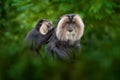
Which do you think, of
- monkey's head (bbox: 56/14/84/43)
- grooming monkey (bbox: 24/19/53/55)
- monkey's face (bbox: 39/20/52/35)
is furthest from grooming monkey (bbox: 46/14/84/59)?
monkey's face (bbox: 39/20/52/35)

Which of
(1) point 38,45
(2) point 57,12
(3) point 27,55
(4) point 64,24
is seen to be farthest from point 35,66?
(2) point 57,12

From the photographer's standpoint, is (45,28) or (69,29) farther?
(45,28)

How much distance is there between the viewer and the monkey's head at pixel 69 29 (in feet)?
33.2

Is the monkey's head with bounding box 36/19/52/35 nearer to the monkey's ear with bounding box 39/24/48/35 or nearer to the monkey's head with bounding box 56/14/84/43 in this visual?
the monkey's ear with bounding box 39/24/48/35

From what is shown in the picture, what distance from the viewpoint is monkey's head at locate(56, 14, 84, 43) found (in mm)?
10133

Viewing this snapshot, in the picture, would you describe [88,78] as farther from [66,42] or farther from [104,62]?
[66,42]

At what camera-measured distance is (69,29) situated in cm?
1016

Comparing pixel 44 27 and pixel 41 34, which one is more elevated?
pixel 44 27

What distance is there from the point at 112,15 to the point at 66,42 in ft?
13.0

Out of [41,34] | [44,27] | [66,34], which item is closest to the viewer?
[66,34]

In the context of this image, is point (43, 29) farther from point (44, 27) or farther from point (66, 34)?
point (66, 34)

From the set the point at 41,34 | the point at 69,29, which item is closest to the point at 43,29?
the point at 41,34

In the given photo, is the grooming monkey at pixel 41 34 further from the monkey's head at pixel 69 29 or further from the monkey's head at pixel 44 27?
the monkey's head at pixel 69 29

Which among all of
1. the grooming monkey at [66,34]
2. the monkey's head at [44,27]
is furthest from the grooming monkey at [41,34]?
the grooming monkey at [66,34]
